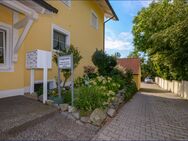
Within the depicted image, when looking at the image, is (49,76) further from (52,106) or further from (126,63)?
(126,63)

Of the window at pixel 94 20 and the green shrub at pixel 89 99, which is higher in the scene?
the window at pixel 94 20

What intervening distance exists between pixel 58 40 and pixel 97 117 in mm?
5702

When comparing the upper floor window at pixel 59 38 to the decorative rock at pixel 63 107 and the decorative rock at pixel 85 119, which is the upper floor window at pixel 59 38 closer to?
the decorative rock at pixel 63 107

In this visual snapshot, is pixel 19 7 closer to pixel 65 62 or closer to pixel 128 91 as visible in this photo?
pixel 65 62

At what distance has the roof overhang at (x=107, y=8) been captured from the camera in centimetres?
1544

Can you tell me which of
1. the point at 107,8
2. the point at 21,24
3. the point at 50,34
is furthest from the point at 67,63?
the point at 107,8

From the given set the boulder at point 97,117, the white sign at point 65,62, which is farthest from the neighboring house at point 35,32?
the boulder at point 97,117

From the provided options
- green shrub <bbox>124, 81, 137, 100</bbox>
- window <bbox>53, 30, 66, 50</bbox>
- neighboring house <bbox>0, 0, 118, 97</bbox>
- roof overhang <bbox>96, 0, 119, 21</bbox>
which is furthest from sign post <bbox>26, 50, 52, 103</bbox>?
roof overhang <bbox>96, 0, 119, 21</bbox>

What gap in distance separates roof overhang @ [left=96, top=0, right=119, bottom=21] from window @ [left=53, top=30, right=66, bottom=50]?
17.6 ft

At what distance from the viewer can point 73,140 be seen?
A: 481 cm

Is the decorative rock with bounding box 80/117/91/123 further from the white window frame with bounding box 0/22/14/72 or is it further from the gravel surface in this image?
the white window frame with bounding box 0/22/14/72

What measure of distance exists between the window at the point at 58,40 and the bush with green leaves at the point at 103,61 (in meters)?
2.52

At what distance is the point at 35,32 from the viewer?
8742mm

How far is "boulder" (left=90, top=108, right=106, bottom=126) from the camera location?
623 cm
